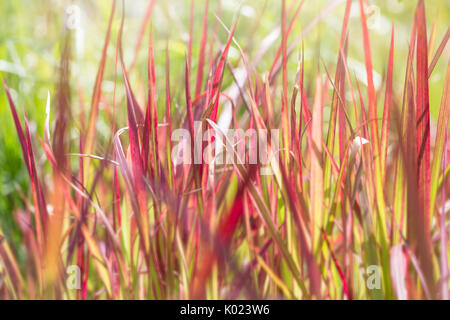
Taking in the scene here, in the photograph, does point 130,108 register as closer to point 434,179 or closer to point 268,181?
point 268,181

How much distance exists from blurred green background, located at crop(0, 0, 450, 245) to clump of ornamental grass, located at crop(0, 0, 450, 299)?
0.13m

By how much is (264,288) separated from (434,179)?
21 centimetres

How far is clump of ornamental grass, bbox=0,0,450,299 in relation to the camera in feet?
1.18

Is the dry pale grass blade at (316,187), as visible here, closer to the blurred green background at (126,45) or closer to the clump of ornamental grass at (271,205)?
the clump of ornamental grass at (271,205)

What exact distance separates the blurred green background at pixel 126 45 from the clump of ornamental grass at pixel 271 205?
126 mm

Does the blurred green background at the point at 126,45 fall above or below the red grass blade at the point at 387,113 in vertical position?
above

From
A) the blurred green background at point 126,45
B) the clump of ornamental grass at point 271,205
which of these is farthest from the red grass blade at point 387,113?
the blurred green background at point 126,45

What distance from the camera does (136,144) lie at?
15.6 inches

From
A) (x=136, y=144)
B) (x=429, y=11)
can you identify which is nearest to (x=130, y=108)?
(x=136, y=144)

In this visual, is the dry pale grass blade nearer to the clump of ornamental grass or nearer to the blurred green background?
the clump of ornamental grass

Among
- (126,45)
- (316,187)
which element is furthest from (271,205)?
(126,45)

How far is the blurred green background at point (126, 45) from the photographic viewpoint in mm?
572

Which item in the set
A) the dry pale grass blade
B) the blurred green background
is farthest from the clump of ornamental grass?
the blurred green background
